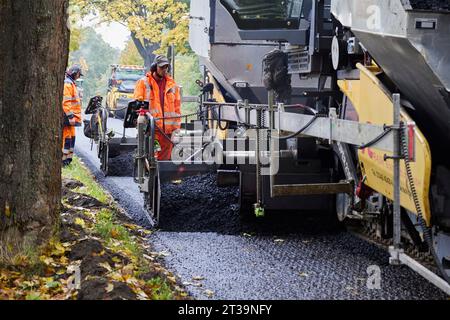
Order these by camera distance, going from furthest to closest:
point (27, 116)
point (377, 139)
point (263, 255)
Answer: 1. point (263, 255)
2. point (27, 116)
3. point (377, 139)

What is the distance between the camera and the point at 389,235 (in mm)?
6914

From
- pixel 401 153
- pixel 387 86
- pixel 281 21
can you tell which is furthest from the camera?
pixel 281 21

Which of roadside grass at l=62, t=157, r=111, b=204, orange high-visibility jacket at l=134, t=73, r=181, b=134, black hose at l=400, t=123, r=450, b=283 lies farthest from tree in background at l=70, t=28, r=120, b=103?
black hose at l=400, t=123, r=450, b=283

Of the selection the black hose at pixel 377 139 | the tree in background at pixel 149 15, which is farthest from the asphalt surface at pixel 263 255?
the tree in background at pixel 149 15

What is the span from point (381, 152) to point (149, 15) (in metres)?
21.9

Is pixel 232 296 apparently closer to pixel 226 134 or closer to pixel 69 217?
pixel 69 217

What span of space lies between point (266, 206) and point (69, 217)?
6.53 ft

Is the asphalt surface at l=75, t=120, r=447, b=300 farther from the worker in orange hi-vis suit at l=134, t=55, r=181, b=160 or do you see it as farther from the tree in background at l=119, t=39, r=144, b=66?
the tree in background at l=119, t=39, r=144, b=66

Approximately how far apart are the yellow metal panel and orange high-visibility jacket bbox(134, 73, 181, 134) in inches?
163

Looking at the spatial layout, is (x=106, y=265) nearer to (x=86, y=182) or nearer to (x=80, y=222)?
(x=80, y=222)

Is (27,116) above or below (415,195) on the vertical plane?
above

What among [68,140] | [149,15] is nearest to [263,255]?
[68,140]

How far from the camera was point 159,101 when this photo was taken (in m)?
10.8
